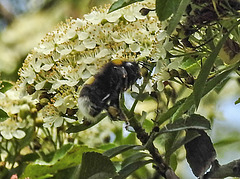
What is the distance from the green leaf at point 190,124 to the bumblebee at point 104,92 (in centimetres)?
13

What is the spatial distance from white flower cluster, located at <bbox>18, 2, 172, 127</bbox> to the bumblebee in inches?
2.6

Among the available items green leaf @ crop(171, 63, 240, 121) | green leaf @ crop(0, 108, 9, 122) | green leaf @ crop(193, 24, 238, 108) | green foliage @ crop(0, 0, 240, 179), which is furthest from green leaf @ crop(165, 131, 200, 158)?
green leaf @ crop(0, 108, 9, 122)

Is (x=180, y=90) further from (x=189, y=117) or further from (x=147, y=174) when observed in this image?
→ (x=189, y=117)

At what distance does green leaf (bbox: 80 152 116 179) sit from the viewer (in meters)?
1.42

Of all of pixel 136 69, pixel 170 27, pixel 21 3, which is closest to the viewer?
pixel 170 27

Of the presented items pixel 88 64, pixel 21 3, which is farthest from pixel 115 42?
pixel 21 3

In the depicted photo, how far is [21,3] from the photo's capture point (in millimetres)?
3588

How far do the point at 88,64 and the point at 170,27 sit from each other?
1.23 feet

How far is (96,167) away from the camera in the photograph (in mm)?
1434

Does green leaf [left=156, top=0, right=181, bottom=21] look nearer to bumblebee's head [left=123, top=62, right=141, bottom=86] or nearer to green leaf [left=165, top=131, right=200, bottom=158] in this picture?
bumblebee's head [left=123, top=62, right=141, bottom=86]

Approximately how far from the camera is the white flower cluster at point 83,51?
148cm

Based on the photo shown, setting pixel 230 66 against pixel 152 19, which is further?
pixel 152 19

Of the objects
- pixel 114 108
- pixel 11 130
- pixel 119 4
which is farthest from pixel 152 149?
pixel 11 130

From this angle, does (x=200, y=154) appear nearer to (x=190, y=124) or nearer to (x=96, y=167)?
(x=190, y=124)
